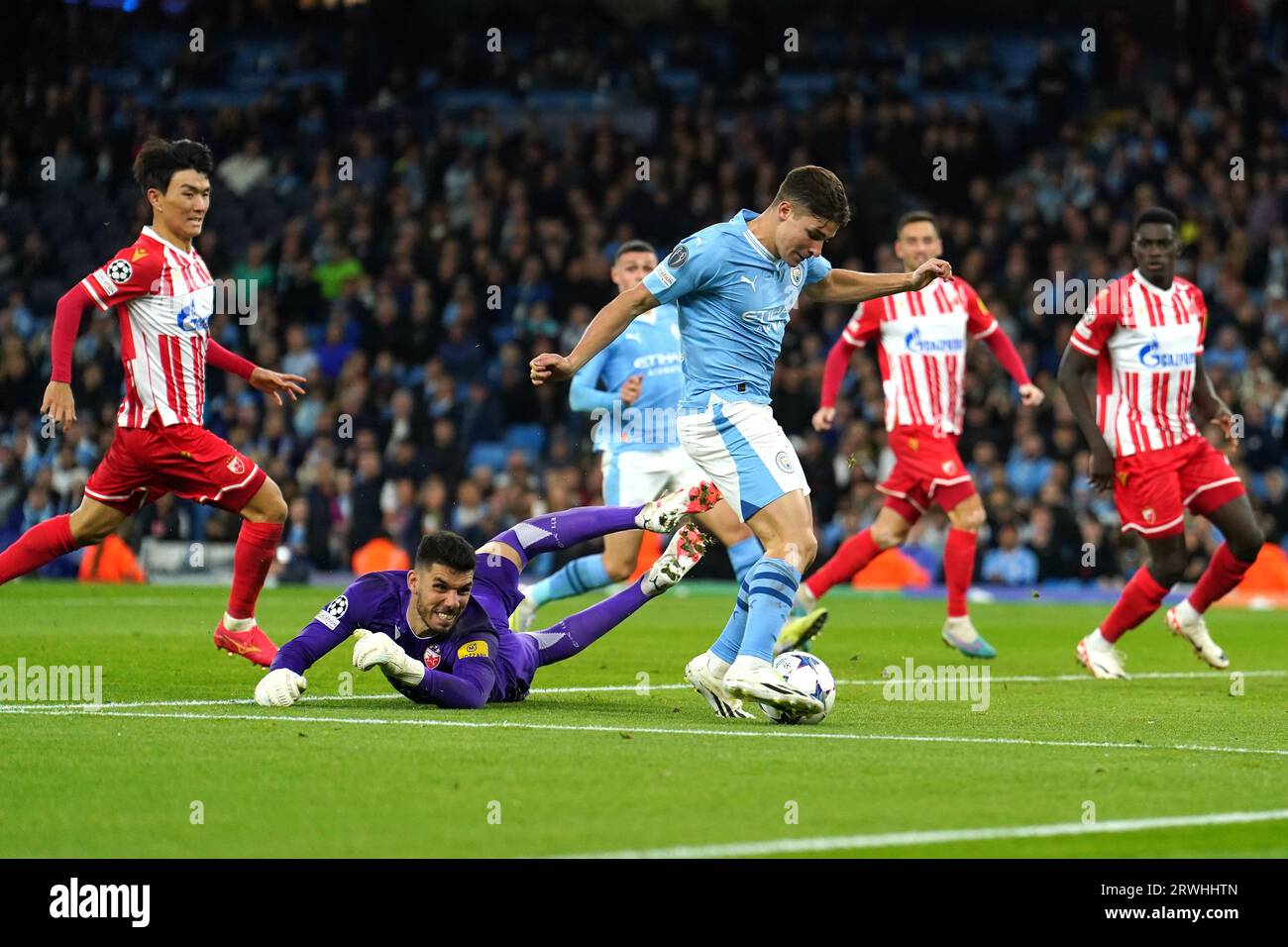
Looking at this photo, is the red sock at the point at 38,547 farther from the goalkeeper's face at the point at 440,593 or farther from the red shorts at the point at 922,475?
the red shorts at the point at 922,475

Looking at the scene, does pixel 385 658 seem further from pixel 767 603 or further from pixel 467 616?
pixel 767 603

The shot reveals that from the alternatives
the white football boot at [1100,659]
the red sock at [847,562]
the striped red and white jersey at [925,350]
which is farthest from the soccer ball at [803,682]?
the striped red and white jersey at [925,350]

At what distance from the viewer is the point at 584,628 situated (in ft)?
30.5

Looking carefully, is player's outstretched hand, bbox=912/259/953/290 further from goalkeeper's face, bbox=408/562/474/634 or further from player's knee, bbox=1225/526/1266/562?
player's knee, bbox=1225/526/1266/562

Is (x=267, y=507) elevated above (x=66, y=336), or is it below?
below

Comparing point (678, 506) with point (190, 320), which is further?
point (190, 320)

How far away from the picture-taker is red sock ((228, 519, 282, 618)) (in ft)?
33.3

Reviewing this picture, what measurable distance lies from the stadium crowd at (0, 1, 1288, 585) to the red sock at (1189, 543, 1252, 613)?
9045 mm

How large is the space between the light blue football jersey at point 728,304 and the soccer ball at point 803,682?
3.72ft

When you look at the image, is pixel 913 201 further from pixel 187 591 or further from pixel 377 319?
pixel 187 591

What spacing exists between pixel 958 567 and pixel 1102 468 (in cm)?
186

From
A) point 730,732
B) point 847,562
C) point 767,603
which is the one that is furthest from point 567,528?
point 847,562

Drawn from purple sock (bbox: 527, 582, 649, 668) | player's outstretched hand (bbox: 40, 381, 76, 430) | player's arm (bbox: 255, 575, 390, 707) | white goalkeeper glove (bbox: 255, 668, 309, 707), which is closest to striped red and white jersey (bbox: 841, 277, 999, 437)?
purple sock (bbox: 527, 582, 649, 668)

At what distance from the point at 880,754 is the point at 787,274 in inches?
92.9
